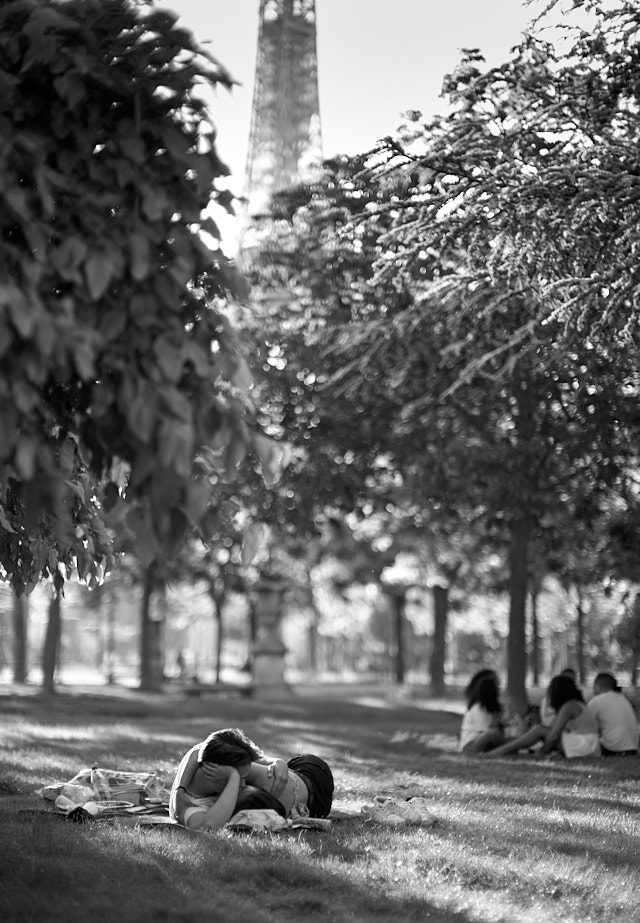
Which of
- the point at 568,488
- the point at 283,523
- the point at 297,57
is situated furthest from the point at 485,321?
the point at 297,57

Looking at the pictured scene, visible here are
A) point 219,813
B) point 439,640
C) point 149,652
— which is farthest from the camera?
point 149,652

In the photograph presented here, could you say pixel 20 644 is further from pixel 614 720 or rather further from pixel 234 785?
pixel 234 785

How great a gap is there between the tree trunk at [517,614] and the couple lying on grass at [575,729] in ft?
15.9

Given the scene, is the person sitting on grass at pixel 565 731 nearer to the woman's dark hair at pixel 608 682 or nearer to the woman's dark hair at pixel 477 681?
the woman's dark hair at pixel 608 682

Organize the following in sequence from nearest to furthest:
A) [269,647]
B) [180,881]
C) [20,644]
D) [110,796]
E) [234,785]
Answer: [180,881] → [234,785] → [110,796] → [269,647] → [20,644]

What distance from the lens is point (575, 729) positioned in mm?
13391

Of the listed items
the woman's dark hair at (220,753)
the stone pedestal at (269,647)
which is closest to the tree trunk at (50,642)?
the stone pedestal at (269,647)

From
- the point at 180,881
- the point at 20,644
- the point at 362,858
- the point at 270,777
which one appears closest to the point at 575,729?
the point at 270,777

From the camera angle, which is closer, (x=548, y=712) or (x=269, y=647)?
(x=548, y=712)

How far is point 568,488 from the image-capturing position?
18.2m

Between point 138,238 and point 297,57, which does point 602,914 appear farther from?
point 297,57

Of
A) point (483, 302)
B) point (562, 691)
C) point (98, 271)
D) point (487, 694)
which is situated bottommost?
point (487, 694)

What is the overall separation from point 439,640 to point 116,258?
26108 mm

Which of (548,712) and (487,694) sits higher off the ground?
(487,694)
